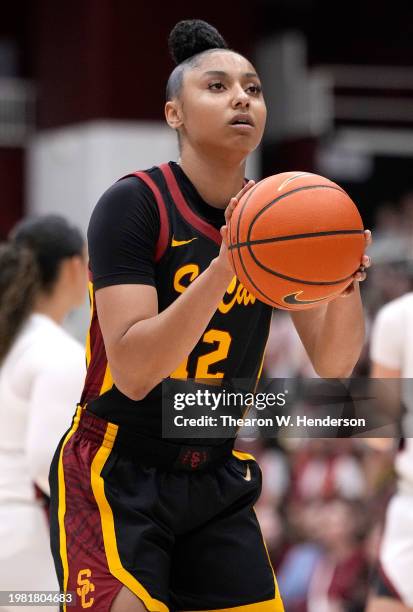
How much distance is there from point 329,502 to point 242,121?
15.4 ft

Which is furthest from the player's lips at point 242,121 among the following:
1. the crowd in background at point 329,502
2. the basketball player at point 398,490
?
the crowd in background at point 329,502

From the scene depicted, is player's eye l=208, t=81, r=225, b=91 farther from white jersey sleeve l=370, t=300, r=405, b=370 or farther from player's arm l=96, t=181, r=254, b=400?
white jersey sleeve l=370, t=300, r=405, b=370

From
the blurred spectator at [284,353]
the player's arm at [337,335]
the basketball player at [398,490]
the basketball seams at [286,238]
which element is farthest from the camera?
the blurred spectator at [284,353]

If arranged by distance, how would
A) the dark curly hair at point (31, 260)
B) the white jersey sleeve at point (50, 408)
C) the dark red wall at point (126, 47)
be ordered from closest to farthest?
the white jersey sleeve at point (50, 408)
the dark curly hair at point (31, 260)
the dark red wall at point (126, 47)

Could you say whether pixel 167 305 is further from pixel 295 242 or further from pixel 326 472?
pixel 326 472

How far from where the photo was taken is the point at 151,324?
232cm

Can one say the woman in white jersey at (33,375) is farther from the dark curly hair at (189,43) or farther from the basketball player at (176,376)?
the dark curly hair at (189,43)

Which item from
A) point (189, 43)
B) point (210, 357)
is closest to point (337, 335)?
point (210, 357)

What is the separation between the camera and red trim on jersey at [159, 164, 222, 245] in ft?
8.45

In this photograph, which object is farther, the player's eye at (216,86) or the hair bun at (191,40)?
the hair bun at (191,40)

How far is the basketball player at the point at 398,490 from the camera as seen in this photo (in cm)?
391

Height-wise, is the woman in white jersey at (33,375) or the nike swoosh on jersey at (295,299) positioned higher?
the nike swoosh on jersey at (295,299)

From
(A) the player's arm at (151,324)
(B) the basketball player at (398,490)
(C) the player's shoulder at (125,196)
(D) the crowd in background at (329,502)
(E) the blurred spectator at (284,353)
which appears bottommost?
(D) the crowd in background at (329,502)

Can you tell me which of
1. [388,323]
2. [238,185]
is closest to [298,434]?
[238,185]
